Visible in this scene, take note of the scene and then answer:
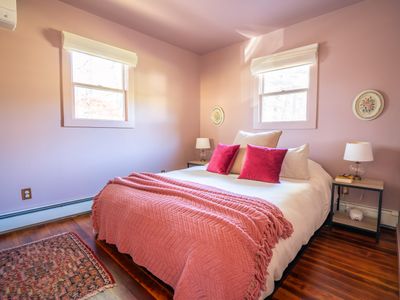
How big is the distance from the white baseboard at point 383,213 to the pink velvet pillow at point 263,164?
124cm

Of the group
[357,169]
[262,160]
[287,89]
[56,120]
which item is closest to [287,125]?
[287,89]

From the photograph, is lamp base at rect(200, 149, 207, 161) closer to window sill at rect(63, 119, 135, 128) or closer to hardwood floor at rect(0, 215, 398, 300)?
window sill at rect(63, 119, 135, 128)

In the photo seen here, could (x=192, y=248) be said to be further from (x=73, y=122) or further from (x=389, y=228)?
(x=389, y=228)

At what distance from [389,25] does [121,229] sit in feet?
11.4

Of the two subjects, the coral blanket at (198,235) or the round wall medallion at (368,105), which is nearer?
the coral blanket at (198,235)

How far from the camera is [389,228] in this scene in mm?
2438

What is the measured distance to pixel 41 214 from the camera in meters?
2.53

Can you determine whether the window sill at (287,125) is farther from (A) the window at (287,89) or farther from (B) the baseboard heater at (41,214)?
(B) the baseboard heater at (41,214)

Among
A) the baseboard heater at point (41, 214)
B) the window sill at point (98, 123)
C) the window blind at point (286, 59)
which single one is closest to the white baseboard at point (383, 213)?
the window blind at point (286, 59)

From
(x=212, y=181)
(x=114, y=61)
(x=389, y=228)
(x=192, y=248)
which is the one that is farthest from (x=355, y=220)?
(x=114, y=61)

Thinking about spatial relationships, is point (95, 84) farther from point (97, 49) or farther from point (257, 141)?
point (257, 141)

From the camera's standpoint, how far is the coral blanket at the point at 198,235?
42.5 inches

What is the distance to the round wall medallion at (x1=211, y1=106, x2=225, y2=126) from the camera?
3.95 metres

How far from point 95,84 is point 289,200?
2.83 meters
